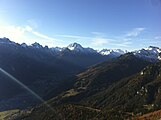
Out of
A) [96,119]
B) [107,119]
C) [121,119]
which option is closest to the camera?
[121,119]

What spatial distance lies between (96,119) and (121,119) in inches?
1100

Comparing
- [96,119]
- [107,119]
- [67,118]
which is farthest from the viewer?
[67,118]

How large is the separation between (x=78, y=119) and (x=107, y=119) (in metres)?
42.7

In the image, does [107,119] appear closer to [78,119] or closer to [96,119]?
[96,119]

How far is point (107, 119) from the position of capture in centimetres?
14550

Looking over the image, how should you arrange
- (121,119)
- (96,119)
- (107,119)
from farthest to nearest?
(96,119) → (107,119) → (121,119)

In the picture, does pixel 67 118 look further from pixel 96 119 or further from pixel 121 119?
pixel 121 119

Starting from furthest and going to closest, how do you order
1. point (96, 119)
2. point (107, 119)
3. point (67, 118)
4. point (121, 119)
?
point (67, 118) < point (96, 119) < point (107, 119) < point (121, 119)

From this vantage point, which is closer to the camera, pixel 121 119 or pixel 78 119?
pixel 121 119

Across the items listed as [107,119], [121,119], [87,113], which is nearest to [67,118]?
[87,113]

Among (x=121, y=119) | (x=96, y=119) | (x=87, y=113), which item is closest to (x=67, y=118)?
(x=87, y=113)

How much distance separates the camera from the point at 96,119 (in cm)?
15938

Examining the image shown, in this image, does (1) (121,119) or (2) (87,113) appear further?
(2) (87,113)

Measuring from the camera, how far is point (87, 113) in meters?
193
